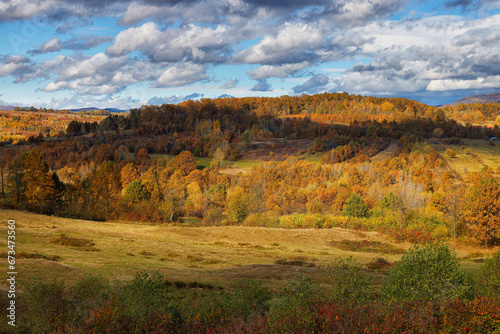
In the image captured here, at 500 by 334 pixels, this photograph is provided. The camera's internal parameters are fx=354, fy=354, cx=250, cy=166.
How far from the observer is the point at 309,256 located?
154 ft

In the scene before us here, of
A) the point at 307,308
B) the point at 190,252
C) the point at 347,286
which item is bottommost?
the point at 190,252

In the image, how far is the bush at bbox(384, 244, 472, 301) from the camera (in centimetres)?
1656

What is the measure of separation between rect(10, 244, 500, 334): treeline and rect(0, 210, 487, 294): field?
26.3 feet

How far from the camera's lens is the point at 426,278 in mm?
17438

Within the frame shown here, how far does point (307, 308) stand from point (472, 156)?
161m

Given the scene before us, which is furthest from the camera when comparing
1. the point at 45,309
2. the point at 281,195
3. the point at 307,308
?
the point at 281,195

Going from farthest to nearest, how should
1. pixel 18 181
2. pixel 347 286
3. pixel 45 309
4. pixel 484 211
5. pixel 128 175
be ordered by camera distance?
pixel 128 175
pixel 18 181
pixel 484 211
pixel 347 286
pixel 45 309

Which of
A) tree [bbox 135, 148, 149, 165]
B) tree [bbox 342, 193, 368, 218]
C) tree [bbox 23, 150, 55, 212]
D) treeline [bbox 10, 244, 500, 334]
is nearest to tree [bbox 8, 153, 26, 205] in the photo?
tree [bbox 23, 150, 55, 212]

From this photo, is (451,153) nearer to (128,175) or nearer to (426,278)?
(128,175)

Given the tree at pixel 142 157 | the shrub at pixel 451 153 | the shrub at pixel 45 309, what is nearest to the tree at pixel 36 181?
the shrub at pixel 45 309

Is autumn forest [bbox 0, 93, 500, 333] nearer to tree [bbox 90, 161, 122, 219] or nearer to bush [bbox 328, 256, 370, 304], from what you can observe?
bush [bbox 328, 256, 370, 304]

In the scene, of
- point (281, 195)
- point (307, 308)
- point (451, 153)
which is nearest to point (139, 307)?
point (307, 308)

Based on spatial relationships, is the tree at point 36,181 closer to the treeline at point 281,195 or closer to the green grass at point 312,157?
the treeline at point 281,195

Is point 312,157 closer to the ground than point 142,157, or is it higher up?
closer to the ground
